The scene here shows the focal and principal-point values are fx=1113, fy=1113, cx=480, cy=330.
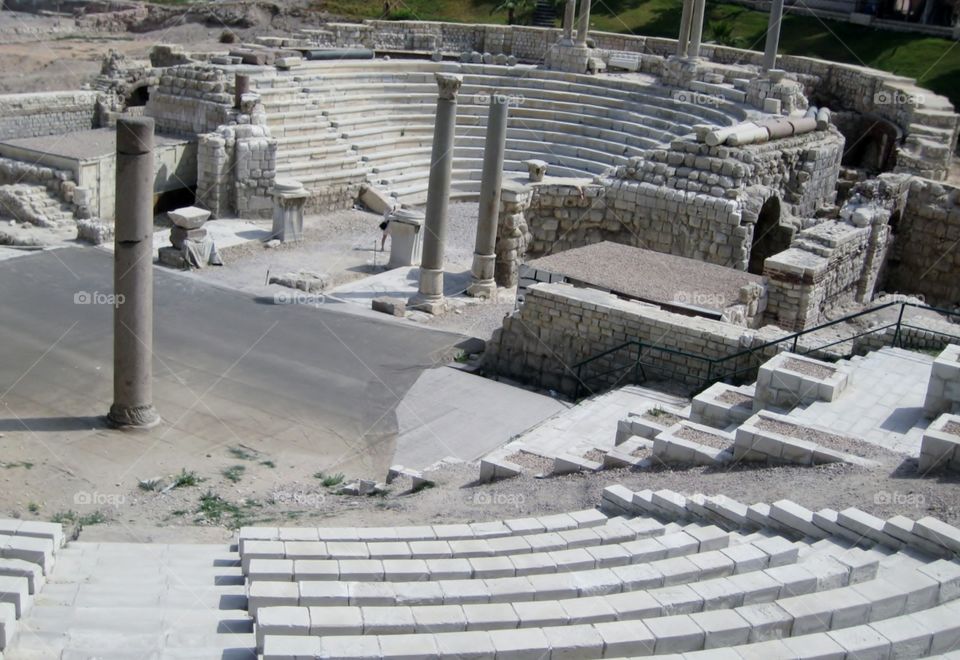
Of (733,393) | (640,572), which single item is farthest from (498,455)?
(640,572)

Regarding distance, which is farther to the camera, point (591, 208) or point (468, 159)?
point (468, 159)

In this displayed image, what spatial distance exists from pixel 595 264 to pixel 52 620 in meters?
12.6

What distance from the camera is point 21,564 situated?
8.47 metres

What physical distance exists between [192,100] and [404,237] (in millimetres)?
7442

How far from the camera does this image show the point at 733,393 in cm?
1359

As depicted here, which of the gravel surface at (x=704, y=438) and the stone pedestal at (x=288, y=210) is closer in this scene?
the gravel surface at (x=704, y=438)

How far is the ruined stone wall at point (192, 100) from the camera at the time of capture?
2658 centimetres

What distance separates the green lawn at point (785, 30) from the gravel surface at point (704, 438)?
29.4 meters

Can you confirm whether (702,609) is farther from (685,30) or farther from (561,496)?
(685,30)

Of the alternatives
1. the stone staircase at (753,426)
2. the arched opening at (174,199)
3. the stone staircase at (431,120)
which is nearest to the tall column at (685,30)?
the stone staircase at (431,120)

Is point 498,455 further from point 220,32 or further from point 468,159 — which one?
point 220,32

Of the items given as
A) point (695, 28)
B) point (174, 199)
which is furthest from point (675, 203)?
point (174, 199)

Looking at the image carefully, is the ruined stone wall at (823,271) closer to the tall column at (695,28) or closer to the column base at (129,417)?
the tall column at (695,28)

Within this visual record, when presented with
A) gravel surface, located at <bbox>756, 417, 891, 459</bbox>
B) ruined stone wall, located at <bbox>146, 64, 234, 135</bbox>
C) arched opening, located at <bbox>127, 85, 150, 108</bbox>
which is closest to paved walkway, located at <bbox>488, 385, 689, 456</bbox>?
gravel surface, located at <bbox>756, 417, 891, 459</bbox>
